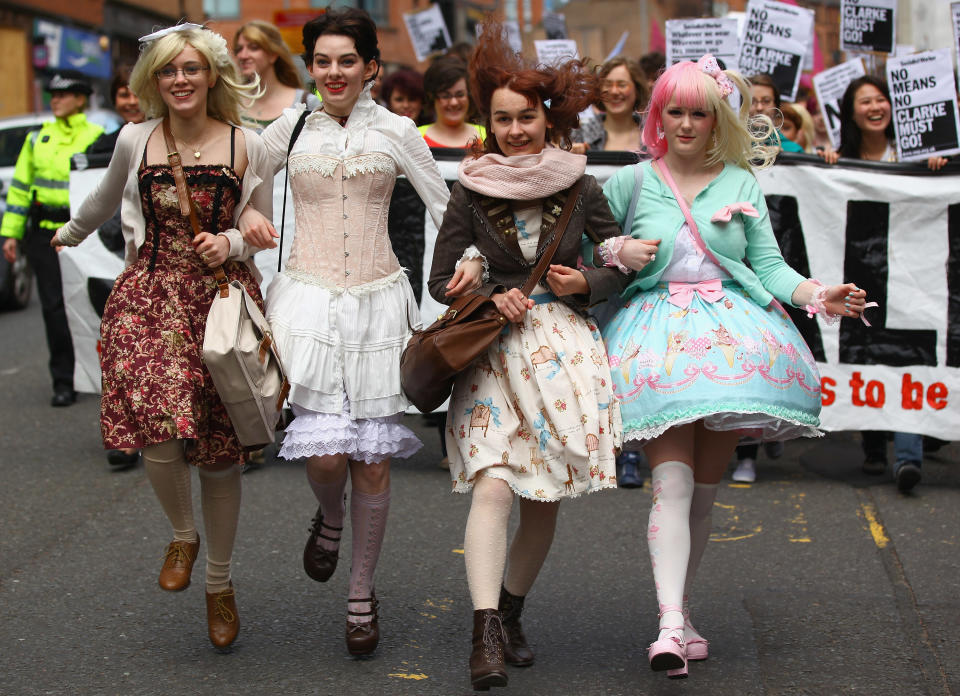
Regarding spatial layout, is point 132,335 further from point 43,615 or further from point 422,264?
point 422,264

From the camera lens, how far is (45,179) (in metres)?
8.46

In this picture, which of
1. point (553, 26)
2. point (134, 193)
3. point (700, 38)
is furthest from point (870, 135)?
point (553, 26)

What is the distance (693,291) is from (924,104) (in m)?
3.49

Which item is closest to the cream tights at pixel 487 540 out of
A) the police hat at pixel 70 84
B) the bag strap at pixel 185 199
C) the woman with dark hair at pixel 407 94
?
the bag strap at pixel 185 199

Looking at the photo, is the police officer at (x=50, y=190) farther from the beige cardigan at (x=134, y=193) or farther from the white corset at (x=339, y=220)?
the white corset at (x=339, y=220)

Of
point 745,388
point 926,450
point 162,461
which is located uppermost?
point 745,388

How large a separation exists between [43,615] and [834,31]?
55.3m

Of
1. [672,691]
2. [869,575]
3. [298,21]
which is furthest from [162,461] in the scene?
[298,21]

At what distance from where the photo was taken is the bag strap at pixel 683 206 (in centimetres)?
418

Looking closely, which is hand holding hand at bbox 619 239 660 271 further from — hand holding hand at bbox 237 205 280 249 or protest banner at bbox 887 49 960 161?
protest banner at bbox 887 49 960 161

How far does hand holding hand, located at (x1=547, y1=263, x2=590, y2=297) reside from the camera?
3.96 m

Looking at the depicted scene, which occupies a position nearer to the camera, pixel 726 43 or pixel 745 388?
pixel 745 388

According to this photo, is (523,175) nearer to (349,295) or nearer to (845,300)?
(349,295)

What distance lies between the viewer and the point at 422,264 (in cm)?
734
